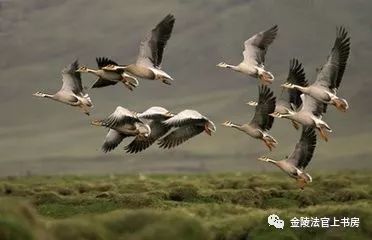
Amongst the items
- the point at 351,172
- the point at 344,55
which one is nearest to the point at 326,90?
the point at 344,55

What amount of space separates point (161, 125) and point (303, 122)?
296 cm

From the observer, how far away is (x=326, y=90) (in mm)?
17375

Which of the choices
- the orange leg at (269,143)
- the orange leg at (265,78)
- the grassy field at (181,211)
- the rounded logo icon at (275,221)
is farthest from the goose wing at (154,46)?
the rounded logo icon at (275,221)

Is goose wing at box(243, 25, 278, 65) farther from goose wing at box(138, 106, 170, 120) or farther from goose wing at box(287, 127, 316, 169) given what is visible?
goose wing at box(138, 106, 170, 120)

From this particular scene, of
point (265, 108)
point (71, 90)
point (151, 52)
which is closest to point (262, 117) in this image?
point (265, 108)

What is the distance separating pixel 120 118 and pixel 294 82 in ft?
14.0

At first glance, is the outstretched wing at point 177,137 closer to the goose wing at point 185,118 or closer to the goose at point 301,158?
the goose wing at point 185,118

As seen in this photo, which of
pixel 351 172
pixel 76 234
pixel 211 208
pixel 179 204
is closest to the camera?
pixel 76 234

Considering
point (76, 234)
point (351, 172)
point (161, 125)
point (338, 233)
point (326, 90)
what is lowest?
point (76, 234)

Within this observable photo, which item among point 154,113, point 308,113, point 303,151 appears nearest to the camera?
point 154,113

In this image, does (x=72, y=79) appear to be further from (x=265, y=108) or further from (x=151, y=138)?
(x=265, y=108)

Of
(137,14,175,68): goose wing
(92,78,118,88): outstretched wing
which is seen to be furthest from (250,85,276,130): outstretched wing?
(92,78,118,88): outstretched wing

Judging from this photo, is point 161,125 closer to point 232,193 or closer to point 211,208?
point 211,208

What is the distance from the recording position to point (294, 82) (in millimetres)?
19000
